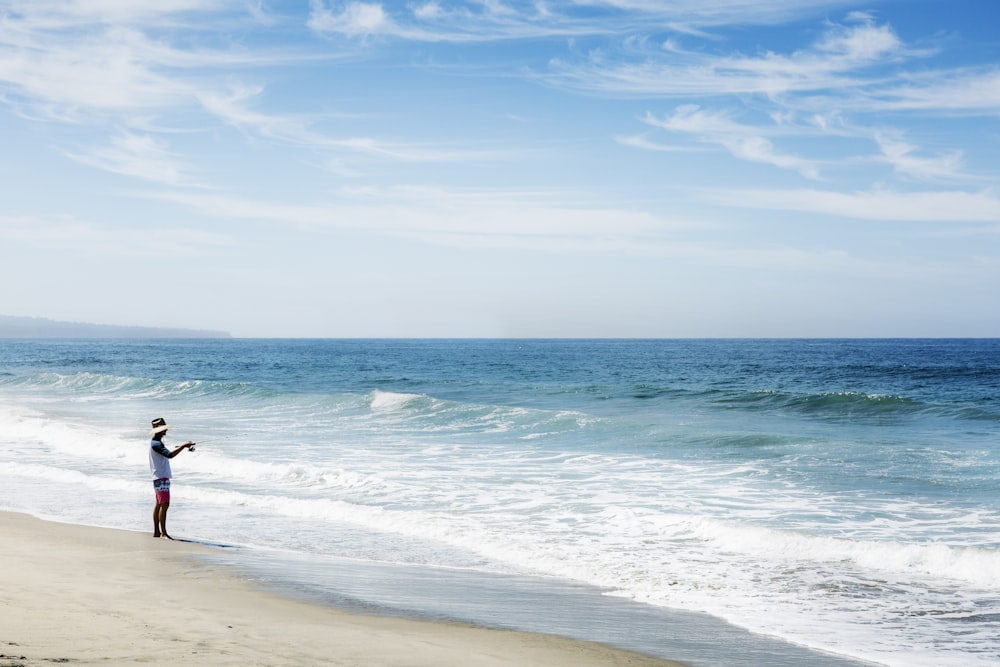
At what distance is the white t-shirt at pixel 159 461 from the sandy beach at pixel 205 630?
8.77ft

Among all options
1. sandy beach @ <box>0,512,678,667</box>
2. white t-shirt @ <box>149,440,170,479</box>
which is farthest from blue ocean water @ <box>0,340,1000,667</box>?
white t-shirt @ <box>149,440,170,479</box>

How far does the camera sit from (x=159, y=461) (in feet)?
41.1

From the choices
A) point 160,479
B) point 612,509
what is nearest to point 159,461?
point 160,479

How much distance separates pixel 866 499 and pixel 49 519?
12.7m

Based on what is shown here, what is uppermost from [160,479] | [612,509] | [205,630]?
[160,479]

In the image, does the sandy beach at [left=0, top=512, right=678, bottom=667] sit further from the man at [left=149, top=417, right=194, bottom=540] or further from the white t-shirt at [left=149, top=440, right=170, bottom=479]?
the white t-shirt at [left=149, top=440, right=170, bottom=479]

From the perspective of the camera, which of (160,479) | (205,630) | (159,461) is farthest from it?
(159,461)

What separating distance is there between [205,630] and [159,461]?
19.7 feet

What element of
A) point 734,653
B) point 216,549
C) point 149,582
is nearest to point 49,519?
point 216,549

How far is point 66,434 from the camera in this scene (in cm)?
2394

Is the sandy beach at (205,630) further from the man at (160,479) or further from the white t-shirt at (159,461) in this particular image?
the white t-shirt at (159,461)

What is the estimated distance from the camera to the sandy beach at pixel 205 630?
632 centimetres

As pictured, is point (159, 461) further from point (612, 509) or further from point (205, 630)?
point (612, 509)

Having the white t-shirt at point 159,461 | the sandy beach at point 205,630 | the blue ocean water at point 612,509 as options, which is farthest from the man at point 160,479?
the sandy beach at point 205,630
